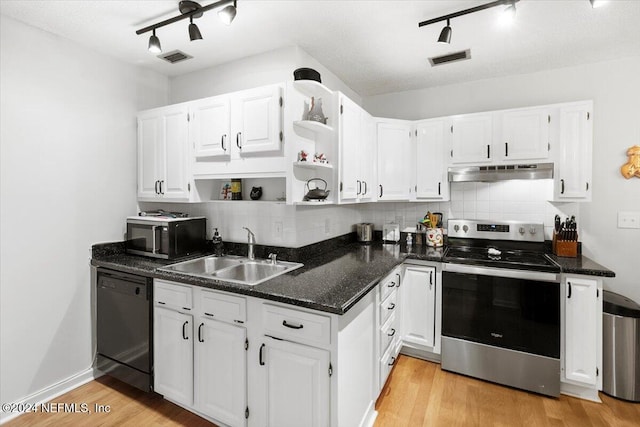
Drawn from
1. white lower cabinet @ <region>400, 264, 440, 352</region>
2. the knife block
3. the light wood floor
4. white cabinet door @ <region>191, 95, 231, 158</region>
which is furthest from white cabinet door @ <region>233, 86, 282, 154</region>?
the knife block

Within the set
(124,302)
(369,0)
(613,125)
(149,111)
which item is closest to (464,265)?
(613,125)

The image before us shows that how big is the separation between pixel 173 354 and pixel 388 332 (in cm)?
153

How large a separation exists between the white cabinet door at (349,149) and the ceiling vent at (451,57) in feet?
2.71

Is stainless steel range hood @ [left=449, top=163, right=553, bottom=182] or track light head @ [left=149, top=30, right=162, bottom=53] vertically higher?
track light head @ [left=149, top=30, right=162, bottom=53]

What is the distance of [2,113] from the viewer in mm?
2064

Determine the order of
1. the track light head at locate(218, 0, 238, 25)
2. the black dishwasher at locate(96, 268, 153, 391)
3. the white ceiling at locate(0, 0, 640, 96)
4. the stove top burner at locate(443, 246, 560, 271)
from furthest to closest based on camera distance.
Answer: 1. the stove top burner at locate(443, 246, 560, 271)
2. the black dishwasher at locate(96, 268, 153, 391)
3. the white ceiling at locate(0, 0, 640, 96)
4. the track light head at locate(218, 0, 238, 25)

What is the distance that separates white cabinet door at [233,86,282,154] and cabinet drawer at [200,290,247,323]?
1.02m

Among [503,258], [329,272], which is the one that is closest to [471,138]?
[503,258]

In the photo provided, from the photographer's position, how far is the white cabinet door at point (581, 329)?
7.21 feet

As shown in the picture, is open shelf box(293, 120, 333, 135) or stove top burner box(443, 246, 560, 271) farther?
stove top burner box(443, 246, 560, 271)

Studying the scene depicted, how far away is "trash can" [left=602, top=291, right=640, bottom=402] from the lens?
219 centimetres

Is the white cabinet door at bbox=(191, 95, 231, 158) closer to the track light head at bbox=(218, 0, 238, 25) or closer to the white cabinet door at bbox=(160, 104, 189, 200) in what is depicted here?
the white cabinet door at bbox=(160, 104, 189, 200)

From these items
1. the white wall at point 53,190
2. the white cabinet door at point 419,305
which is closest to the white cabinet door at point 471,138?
the white cabinet door at point 419,305

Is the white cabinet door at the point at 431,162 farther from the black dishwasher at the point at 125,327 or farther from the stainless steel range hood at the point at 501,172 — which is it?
the black dishwasher at the point at 125,327
